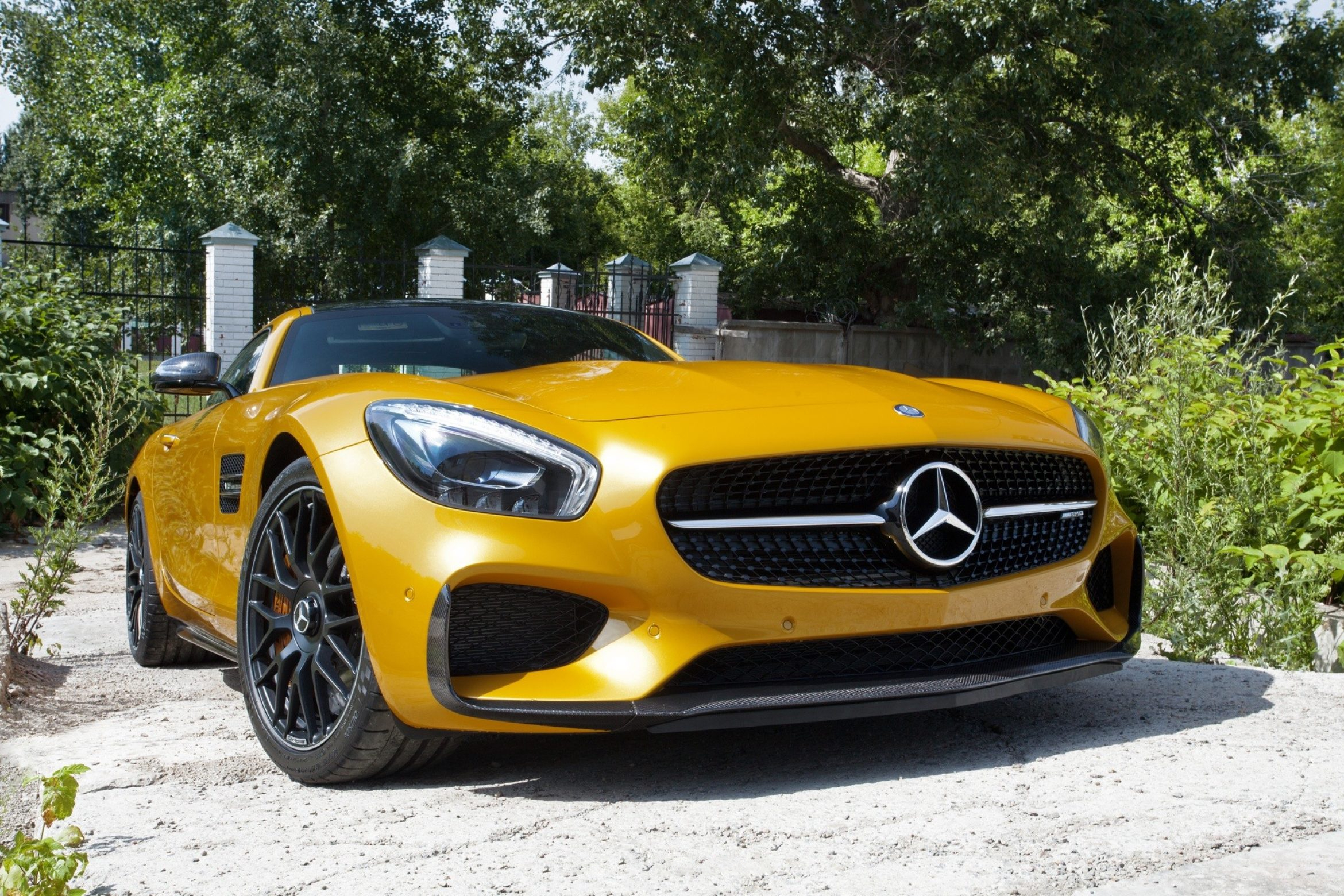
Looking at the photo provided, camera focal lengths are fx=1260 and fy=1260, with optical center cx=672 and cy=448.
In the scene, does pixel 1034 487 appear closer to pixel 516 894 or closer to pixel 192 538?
pixel 516 894

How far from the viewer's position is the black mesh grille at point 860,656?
9.10 feet

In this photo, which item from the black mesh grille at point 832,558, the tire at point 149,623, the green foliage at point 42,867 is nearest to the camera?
the green foliage at point 42,867

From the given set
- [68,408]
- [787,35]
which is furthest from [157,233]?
[68,408]

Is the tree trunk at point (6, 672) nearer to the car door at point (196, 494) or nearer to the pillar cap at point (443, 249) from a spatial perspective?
the car door at point (196, 494)

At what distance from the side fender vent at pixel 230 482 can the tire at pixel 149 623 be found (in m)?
1.00

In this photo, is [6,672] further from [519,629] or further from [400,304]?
[519,629]

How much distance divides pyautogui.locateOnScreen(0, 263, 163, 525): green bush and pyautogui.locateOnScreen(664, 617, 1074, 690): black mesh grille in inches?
271

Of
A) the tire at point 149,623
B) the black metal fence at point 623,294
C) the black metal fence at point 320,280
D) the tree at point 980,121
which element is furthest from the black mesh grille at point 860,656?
the black metal fence at point 623,294

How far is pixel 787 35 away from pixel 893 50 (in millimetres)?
1536

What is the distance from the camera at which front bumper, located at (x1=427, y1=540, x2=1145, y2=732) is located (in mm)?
2619

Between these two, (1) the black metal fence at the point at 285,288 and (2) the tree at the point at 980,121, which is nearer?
(1) the black metal fence at the point at 285,288

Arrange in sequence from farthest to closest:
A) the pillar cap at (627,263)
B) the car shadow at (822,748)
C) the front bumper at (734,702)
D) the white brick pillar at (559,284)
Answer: the pillar cap at (627,263)
the white brick pillar at (559,284)
the car shadow at (822,748)
the front bumper at (734,702)

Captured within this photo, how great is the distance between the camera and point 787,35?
17.7 metres

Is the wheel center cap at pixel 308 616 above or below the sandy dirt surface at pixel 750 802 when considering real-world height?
above
